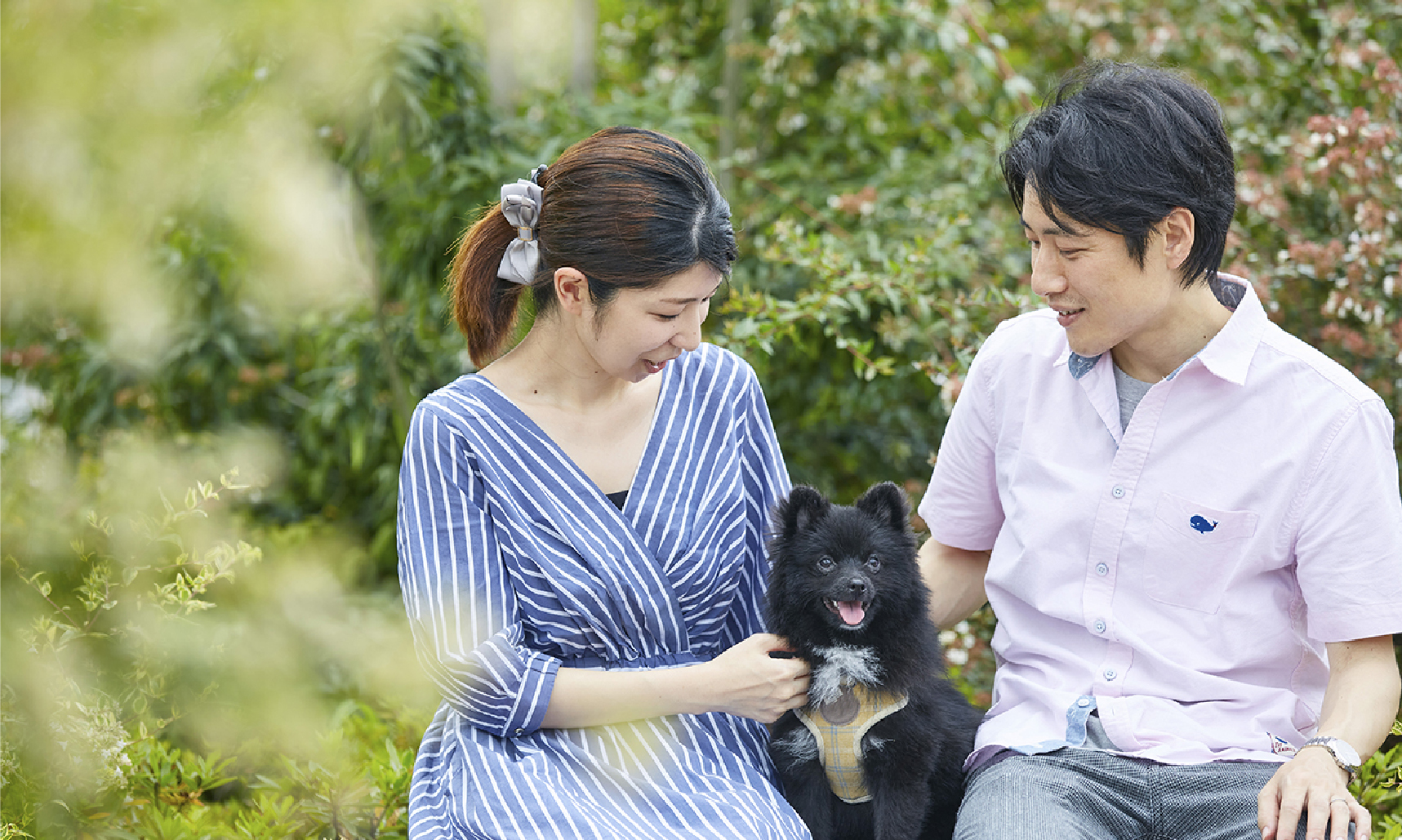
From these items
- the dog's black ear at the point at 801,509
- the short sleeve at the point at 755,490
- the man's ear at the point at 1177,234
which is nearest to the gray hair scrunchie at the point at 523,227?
the short sleeve at the point at 755,490

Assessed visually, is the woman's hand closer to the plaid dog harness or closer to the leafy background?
the plaid dog harness

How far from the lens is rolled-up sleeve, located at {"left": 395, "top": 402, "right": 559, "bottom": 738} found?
2.18 m

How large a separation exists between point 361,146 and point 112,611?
8.37 feet

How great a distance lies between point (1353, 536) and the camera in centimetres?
204

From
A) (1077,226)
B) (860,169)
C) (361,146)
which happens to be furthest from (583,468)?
(860,169)

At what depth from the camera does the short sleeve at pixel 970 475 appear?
2.42m

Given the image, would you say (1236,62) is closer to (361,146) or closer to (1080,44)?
(1080,44)

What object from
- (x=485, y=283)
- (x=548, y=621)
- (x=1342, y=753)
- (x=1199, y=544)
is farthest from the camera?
(x=485, y=283)

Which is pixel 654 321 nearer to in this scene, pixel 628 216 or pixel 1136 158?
pixel 628 216

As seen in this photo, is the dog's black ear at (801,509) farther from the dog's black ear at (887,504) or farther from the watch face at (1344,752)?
the watch face at (1344,752)

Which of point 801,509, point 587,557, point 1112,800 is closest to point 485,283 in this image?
point 587,557

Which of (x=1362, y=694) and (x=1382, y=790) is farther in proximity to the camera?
(x=1382, y=790)

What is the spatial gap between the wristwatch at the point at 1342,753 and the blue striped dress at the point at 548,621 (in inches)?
34.1

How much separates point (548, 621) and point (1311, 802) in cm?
126
